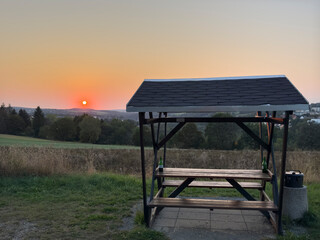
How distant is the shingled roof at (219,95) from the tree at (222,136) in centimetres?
3178

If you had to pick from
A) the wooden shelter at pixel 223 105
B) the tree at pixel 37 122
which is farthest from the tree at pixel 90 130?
the wooden shelter at pixel 223 105

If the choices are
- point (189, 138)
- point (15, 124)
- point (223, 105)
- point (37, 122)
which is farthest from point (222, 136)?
point (15, 124)

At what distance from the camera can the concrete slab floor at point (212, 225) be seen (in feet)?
12.9

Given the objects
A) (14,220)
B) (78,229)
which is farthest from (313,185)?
(14,220)

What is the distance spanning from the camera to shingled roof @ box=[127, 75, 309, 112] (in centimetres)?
355

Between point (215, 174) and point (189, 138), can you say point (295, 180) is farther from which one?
point (189, 138)

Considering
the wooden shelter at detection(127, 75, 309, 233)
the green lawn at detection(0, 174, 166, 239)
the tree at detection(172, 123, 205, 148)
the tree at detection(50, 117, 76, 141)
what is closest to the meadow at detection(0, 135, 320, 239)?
the green lawn at detection(0, 174, 166, 239)

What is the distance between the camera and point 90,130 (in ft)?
149

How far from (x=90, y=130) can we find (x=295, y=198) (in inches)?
1708

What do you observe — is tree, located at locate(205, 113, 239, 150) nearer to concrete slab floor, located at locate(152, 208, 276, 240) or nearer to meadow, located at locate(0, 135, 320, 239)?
meadow, located at locate(0, 135, 320, 239)

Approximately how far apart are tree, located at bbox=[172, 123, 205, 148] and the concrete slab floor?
3142 cm

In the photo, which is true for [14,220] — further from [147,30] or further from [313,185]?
[147,30]

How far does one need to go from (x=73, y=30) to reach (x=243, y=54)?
6044 mm

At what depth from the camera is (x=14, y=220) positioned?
4.55 m
